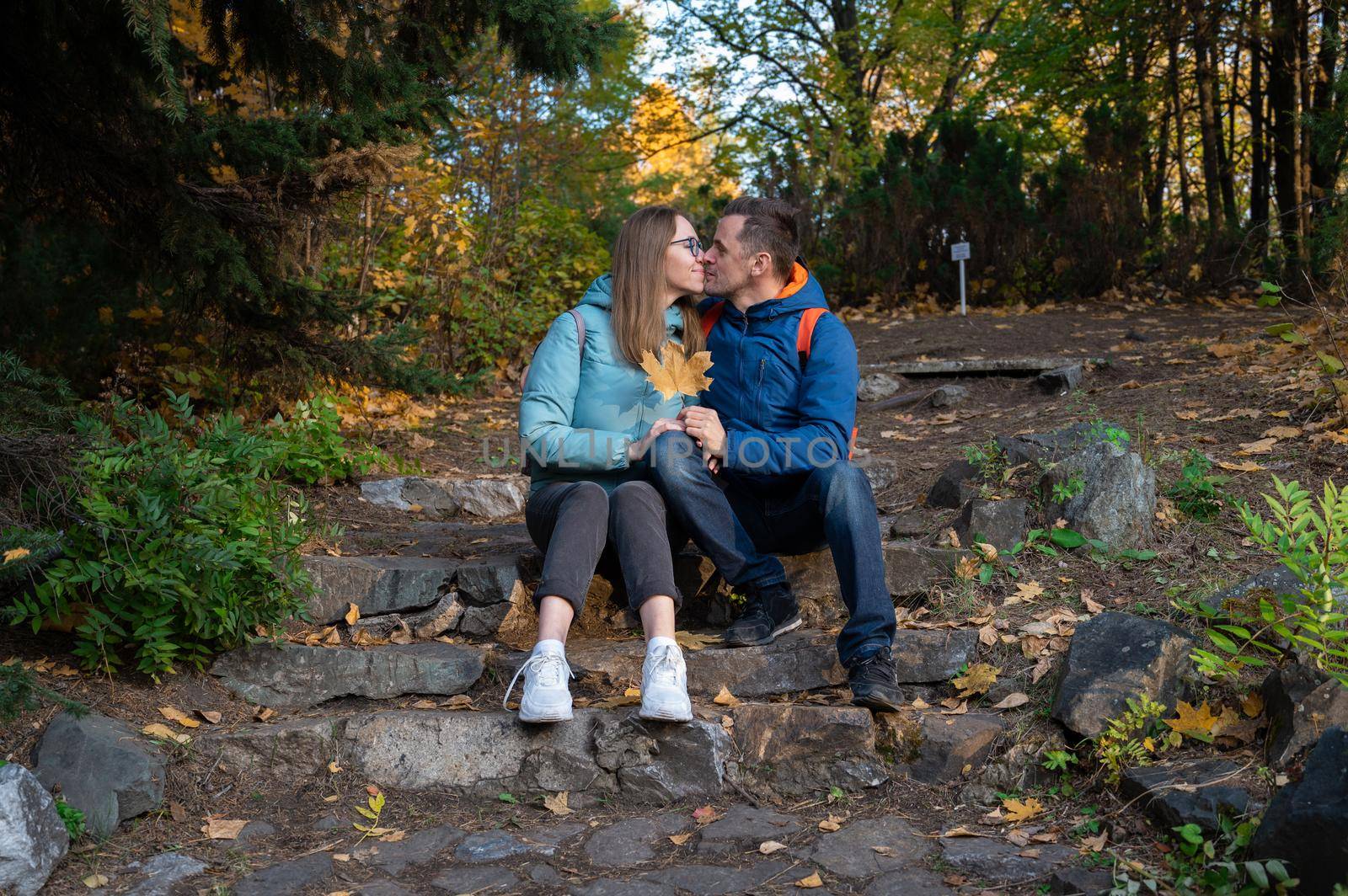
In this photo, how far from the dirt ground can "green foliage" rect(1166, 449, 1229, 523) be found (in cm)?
5

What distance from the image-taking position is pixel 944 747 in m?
2.88

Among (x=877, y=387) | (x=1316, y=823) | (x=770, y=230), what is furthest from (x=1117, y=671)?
(x=877, y=387)

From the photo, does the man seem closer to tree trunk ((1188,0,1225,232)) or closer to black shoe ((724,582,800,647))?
black shoe ((724,582,800,647))

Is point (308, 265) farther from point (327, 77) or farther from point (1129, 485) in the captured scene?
point (1129, 485)

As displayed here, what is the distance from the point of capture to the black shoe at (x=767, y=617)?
329 cm

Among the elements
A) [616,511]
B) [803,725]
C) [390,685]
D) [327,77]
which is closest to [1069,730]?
[803,725]

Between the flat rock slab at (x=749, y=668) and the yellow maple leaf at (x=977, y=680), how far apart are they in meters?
0.35

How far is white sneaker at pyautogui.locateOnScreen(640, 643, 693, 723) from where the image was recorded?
9.26 ft

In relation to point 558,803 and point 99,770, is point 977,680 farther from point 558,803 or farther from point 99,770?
point 99,770

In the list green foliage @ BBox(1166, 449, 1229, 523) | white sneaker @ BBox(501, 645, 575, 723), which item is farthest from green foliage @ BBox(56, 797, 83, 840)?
green foliage @ BBox(1166, 449, 1229, 523)

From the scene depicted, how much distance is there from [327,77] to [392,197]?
320cm

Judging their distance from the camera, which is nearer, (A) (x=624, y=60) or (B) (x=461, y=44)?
(B) (x=461, y=44)

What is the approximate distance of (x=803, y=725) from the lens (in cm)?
294

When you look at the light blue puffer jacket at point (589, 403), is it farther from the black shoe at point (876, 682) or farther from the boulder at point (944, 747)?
the boulder at point (944, 747)
